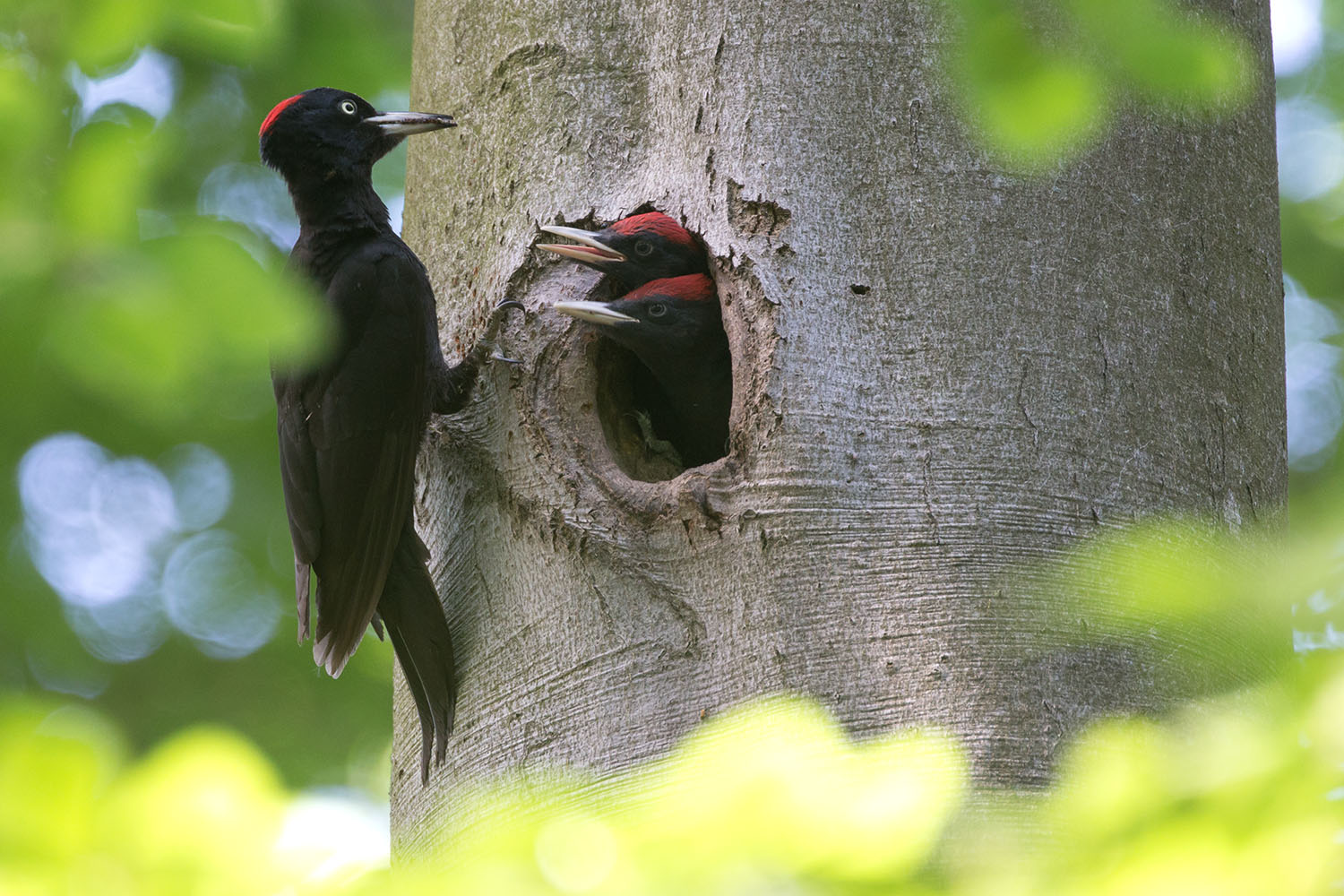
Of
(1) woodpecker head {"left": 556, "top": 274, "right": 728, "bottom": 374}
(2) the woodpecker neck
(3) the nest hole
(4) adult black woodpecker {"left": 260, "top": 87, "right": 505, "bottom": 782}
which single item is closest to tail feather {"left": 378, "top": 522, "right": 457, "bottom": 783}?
(4) adult black woodpecker {"left": 260, "top": 87, "right": 505, "bottom": 782}

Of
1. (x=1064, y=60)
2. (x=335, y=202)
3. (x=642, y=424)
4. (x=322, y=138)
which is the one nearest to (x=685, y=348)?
(x=642, y=424)

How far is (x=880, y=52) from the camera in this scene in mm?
2480

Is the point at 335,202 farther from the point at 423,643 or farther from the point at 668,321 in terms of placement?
the point at 423,643

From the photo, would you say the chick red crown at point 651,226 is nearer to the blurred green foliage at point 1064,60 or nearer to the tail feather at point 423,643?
the tail feather at point 423,643

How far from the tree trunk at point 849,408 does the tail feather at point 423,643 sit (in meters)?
0.04

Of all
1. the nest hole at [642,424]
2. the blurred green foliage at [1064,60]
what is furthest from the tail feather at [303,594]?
the blurred green foliage at [1064,60]

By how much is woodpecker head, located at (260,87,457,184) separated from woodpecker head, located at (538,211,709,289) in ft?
3.47

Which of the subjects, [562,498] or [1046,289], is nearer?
[1046,289]

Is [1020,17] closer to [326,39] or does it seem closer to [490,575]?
[490,575]

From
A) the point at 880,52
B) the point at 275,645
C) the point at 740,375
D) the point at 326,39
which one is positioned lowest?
the point at 740,375

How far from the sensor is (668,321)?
325 cm

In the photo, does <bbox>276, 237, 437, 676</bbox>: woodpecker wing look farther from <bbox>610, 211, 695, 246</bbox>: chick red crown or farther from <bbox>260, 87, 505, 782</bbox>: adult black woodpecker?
<bbox>610, 211, 695, 246</bbox>: chick red crown

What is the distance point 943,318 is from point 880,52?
537 millimetres

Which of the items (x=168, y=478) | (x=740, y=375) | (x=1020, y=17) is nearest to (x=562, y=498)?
(x=740, y=375)
